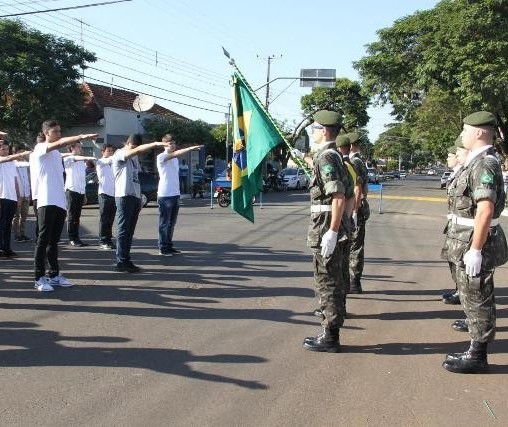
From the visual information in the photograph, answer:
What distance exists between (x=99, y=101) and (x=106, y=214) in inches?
1007

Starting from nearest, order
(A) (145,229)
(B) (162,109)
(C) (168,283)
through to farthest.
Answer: (C) (168,283) < (A) (145,229) < (B) (162,109)

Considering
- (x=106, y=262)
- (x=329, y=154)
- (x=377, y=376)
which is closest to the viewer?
(x=377, y=376)

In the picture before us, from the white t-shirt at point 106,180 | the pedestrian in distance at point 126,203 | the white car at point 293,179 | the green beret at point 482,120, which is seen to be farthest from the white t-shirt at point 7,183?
the white car at point 293,179

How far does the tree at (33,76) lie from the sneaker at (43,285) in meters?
21.8

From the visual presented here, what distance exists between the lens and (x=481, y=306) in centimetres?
445

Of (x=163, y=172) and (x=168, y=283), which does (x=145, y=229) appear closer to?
(x=163, y=172)

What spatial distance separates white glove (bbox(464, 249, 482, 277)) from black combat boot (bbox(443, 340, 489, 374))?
0.58 m

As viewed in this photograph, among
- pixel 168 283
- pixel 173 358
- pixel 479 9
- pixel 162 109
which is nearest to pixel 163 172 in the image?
pixel 168 283

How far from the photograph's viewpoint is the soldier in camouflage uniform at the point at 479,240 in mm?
4336

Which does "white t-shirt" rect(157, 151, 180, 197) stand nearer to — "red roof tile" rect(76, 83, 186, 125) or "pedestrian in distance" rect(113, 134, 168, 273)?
"pedestrian in distance" rect(113, 134, 168, 273)

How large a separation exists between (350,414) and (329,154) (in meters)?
2.17

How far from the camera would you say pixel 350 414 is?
12.2 feet

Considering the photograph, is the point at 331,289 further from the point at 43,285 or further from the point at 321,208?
the point at 43,285

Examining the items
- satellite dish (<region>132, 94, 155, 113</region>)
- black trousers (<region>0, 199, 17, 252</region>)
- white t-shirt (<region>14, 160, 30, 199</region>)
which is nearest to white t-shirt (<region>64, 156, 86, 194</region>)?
white t-shirt (<region>14, 160, 30, 199</region>)
